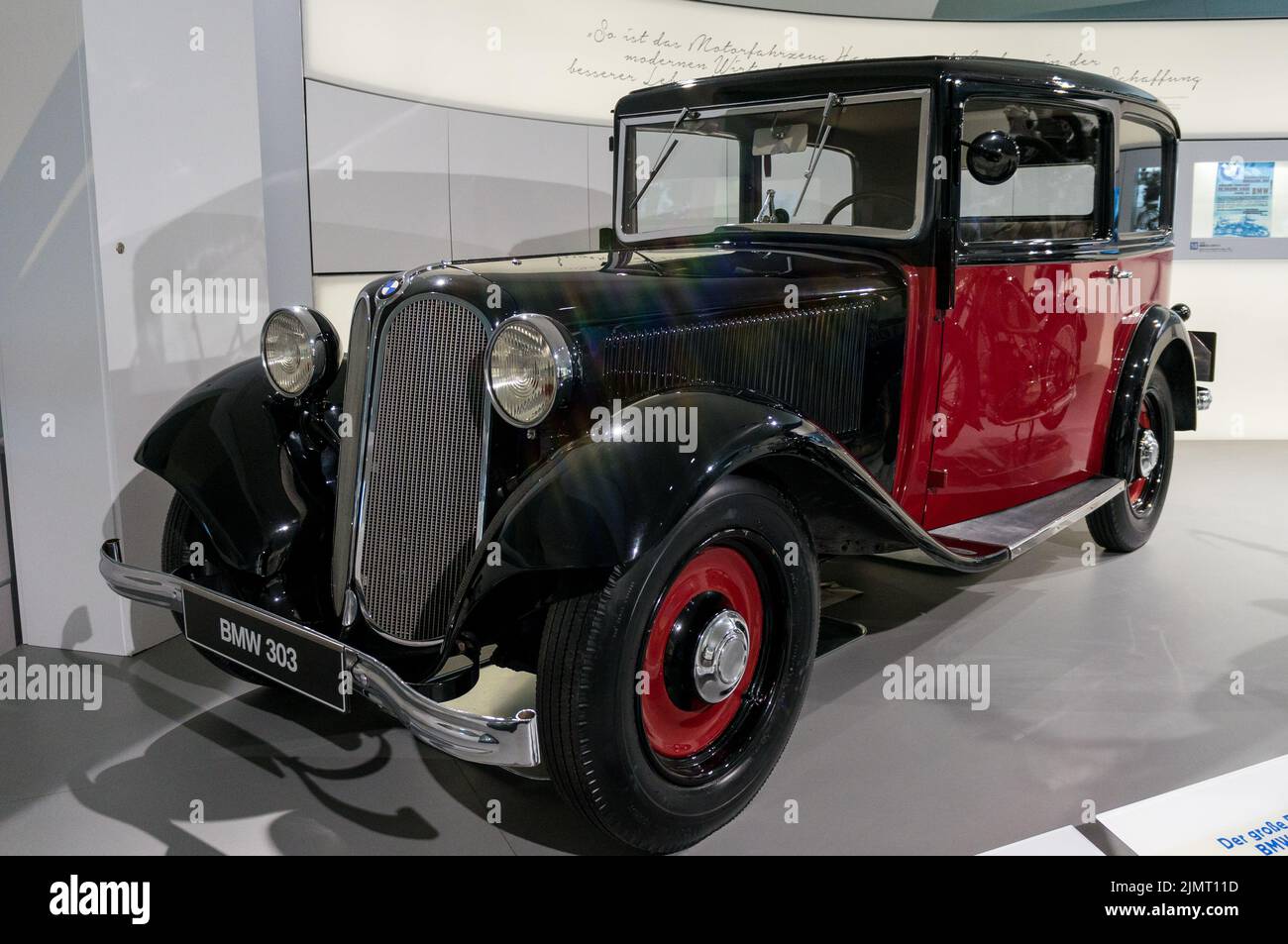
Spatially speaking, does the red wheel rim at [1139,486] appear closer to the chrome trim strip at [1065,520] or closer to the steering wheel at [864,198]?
the chrome trim strip at [1065,520]

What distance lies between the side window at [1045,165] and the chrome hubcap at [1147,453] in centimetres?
102

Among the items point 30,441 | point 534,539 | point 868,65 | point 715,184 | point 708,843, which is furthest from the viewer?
point 715,184

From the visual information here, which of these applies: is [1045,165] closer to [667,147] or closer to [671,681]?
[667,147]

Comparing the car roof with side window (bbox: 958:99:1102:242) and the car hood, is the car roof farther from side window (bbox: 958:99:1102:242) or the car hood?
the car hood

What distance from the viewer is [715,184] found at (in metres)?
3.32

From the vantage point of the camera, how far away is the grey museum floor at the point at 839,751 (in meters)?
2.14

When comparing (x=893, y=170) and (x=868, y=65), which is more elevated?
(x=868, y=65)

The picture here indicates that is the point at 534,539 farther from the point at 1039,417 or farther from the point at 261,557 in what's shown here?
the point at 1039,417

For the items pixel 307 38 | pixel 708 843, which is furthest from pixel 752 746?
pixel 307 38

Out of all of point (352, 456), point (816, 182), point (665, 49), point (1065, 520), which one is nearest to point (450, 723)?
point (352, 456)

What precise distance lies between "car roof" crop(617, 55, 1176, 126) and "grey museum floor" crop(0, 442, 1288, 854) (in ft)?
5.45

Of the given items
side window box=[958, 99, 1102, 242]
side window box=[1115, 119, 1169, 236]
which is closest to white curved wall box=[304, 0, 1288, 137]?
side window box=[1115, 119, 1169, 236]

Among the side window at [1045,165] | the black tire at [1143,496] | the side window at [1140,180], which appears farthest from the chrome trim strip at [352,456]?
the black tire at [1143,496]
